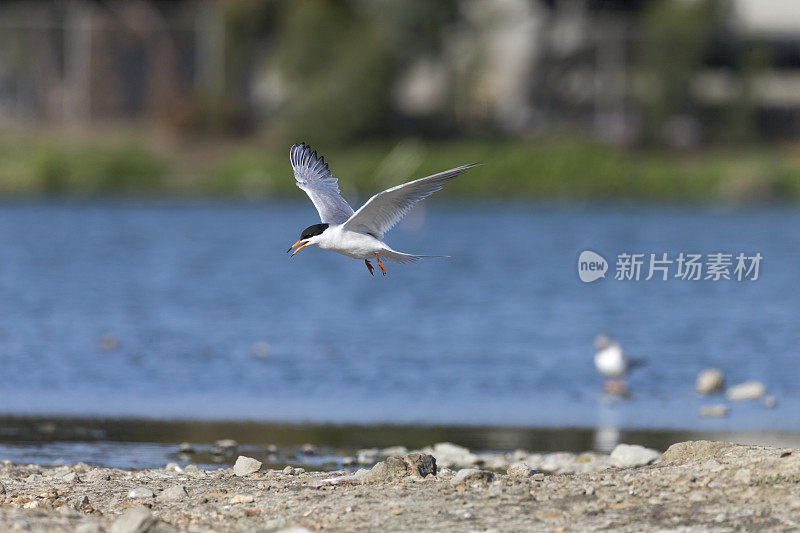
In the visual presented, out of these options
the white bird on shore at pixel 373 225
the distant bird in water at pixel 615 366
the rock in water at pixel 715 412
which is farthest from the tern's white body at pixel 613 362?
the white bird on shore at pixel 373 225

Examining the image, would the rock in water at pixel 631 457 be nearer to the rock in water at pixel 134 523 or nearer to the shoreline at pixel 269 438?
the shoreline at pixel 269 438

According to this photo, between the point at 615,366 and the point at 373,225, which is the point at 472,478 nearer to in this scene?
the point at 373,225

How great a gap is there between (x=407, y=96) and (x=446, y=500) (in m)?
59.1

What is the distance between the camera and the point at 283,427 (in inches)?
645

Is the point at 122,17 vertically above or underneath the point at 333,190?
above

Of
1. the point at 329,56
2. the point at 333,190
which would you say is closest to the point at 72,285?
the point at 333,190

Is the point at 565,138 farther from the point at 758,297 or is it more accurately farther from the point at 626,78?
the point at 758,297

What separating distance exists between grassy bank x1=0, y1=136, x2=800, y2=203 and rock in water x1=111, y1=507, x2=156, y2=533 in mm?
50175

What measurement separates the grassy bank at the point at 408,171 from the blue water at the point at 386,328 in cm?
977

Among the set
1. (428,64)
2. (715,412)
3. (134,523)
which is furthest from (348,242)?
(428,64)

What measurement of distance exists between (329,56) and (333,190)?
52.9m

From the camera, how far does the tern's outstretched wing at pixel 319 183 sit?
12.4m

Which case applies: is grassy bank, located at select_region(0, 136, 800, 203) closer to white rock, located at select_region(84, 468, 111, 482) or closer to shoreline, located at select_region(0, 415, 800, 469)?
shoreline, located at select_region(0, 415, 800, 469)

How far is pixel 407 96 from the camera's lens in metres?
68.5
